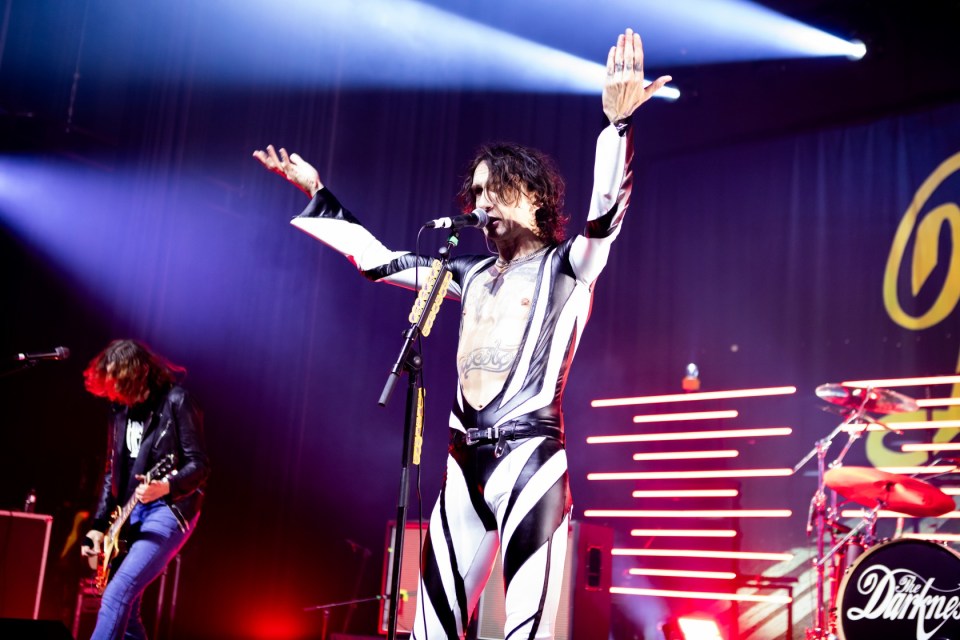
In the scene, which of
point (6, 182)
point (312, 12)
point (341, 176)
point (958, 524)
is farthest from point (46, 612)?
point (958, 524)

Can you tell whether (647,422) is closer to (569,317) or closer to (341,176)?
(341,176)

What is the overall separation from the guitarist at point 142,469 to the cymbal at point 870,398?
3.35 metres

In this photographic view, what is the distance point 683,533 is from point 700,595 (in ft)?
1.49

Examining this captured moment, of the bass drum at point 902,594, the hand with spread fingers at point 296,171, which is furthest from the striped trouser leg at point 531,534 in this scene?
the bass drum at point 902,594

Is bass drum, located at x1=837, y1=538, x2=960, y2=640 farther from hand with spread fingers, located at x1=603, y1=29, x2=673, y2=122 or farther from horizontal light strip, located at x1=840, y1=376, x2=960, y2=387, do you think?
hand with spread fingers, located at x1=603, y1=29, x2=673, y2=122

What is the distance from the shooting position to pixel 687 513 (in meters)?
7.19

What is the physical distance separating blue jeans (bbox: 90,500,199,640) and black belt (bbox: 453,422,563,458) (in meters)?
2.63

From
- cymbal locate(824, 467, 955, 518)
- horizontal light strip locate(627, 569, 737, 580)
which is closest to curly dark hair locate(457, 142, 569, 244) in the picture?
cymbal locate(824, 467, 955, 518)

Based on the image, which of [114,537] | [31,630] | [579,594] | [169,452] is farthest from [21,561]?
[579,594]

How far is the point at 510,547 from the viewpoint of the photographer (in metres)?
2.37

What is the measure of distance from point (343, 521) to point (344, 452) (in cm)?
57

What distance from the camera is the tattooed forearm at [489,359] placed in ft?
8.32

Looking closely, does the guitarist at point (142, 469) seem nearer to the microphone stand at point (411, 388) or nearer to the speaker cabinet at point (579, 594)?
the speaker cabinet at point (579, 594)

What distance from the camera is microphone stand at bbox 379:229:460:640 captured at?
2.48m
